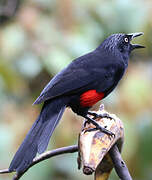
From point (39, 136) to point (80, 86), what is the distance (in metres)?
0.53

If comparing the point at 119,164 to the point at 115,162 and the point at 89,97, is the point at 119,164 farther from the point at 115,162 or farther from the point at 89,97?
the point at 89,97

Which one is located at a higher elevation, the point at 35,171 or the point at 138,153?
the point at 35,171

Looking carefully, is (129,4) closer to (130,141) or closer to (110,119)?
(130,141)

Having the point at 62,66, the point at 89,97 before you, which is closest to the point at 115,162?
the point at 89,97

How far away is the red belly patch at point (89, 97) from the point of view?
2482 mm

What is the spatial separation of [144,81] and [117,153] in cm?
166

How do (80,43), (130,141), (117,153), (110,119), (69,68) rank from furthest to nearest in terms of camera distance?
Answer: (80,43)
(130,141)
(69,68)
(110,119)
(117,153)

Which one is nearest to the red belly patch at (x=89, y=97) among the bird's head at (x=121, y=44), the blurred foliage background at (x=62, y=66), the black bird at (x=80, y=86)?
the black bird at (x=80, y=86)

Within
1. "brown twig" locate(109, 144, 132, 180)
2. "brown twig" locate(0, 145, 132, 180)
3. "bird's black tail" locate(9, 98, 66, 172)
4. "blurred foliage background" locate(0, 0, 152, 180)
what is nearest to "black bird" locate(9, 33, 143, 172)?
"bird's black tail" locate(9, 98, 66, 172)

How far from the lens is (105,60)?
277 centimetres

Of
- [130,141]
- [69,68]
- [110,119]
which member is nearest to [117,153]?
[110,119]

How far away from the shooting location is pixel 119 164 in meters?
1.48

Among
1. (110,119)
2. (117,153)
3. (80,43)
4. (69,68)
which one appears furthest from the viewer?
(80,43)

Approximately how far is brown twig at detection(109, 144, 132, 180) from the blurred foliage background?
1194 mm
